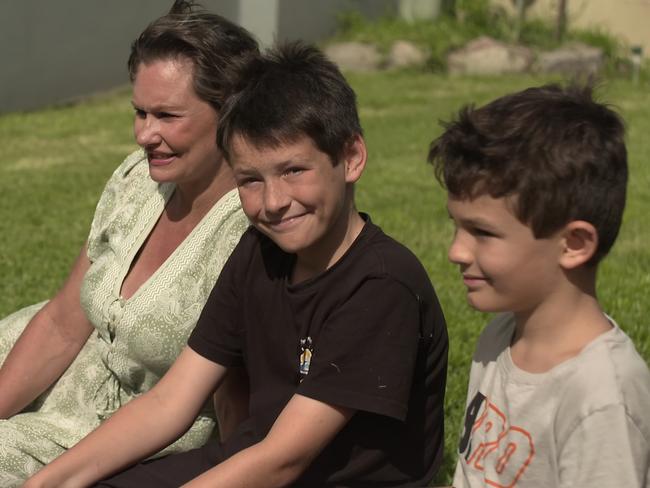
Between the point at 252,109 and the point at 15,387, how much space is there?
1.41 metres

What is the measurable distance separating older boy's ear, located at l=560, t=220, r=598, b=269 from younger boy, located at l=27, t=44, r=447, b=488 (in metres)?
0.45

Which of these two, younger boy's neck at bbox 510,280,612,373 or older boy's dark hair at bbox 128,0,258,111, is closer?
younger boy's neck at bbox 510,280,612,373

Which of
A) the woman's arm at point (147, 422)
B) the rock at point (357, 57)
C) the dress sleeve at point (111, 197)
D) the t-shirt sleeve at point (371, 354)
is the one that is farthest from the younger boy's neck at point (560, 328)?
the rock at point (357, 57)

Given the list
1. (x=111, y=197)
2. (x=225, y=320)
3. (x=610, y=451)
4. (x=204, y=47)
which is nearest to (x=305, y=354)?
(x=225, y=320)

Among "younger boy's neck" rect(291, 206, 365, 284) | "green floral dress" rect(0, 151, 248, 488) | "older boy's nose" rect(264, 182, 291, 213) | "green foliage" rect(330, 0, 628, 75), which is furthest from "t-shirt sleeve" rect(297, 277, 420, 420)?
"green foliage" rect(330, 0, 628, 75)

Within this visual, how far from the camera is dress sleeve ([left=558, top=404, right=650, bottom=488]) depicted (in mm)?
2236

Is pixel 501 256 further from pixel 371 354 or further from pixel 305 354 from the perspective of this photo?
pixel 305 354

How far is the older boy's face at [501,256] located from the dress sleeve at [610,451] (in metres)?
0.31

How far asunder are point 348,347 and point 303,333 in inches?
6.2

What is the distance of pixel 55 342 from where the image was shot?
12.4 ft

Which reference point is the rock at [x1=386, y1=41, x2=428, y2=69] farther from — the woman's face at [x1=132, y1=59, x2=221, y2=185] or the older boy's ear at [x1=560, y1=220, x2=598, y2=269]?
the older boy's ear at [x1=560, y1=220, x2=598, y2=269]

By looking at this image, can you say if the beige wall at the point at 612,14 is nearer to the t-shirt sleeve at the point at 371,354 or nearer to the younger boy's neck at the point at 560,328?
the t-shirt sleeve at the point at 371,354

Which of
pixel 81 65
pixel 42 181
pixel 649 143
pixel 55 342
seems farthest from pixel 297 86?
pixel 81 65

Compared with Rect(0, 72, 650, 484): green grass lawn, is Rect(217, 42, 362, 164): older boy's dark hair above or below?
above
